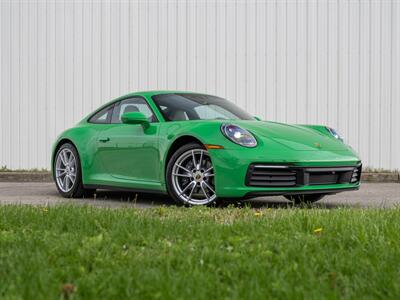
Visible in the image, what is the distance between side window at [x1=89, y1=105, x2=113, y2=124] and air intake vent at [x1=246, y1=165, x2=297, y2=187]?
237 centimetres

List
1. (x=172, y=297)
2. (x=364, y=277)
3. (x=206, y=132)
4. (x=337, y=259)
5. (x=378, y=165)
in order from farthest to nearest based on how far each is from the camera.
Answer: (x=378, y=165) → (x=206, y=132) → (x=337, y=259) → (x=364, y=277) → (x=172, y=297)

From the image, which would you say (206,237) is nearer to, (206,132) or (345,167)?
(206,132)

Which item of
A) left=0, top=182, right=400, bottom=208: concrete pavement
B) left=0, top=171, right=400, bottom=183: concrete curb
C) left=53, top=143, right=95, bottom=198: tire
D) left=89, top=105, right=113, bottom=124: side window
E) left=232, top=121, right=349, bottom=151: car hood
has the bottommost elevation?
left=0, top=171, right=400, bottom=183: concrete curb

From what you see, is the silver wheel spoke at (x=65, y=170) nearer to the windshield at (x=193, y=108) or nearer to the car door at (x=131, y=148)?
the car door at (x=131, y=148)

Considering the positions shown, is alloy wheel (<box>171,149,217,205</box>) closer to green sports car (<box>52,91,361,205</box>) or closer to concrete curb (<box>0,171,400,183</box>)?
green sports car (<box>52,91,361,205</box>)

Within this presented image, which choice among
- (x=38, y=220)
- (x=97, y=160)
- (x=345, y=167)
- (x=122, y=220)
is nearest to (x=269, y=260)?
(x=122, y=220)

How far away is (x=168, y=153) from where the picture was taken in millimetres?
6820

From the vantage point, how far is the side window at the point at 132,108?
7382 mm

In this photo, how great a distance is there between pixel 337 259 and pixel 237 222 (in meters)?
1.16

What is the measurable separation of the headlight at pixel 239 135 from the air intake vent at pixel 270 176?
9.7 inches

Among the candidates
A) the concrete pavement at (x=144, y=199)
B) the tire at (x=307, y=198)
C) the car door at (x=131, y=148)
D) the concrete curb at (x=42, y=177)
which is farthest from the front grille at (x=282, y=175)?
the concrete curb at (x=42, y=177)

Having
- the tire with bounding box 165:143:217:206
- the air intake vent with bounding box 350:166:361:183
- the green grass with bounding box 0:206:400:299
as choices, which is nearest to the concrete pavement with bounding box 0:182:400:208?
the air intake vent with bounding box 350:166:361:183

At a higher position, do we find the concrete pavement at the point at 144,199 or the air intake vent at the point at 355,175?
the air intake vent at the point at 355,175

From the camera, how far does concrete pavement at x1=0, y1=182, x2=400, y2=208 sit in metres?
7.23
